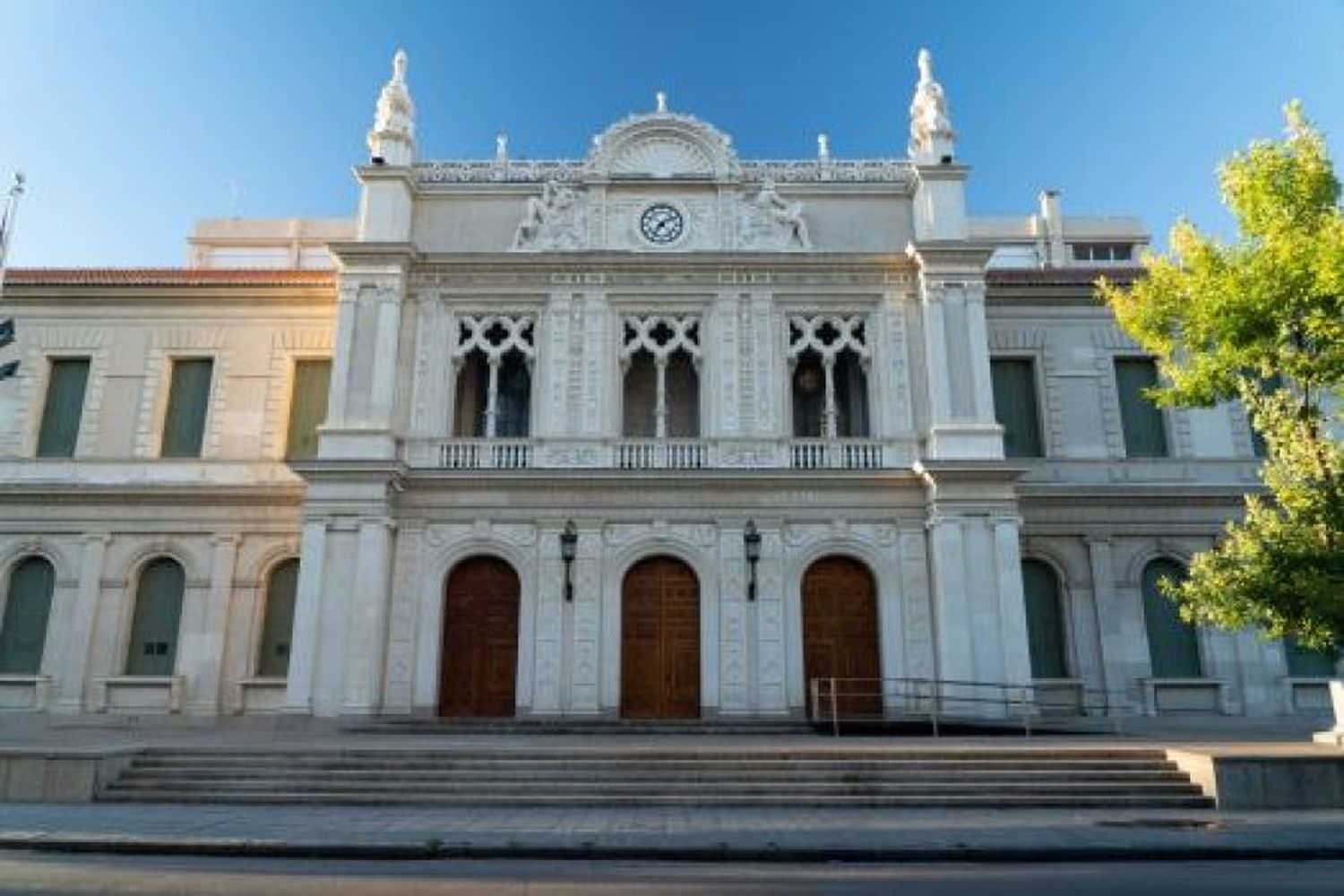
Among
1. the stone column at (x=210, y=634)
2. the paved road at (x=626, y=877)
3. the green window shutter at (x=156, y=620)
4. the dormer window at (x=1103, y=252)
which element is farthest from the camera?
the dormer window at (x=1103, y=252)

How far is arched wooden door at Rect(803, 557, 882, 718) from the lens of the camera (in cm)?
2109

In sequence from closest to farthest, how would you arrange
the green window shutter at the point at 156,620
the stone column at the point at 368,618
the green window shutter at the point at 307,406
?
the stone column at the point at 368,618 < the green window shutter at the point at 156,620 < the green window shutter at the point at 307,406

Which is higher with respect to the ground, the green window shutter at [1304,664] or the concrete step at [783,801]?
the green window shutter at [1304,664]

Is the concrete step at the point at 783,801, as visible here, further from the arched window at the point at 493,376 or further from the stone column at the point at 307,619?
the arched window at the point at 493,376

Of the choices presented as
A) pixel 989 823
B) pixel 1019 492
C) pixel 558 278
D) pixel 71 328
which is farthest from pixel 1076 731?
pixel 71 328

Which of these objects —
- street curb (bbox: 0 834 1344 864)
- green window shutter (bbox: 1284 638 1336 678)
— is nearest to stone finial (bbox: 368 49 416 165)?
street curb (bbox: 0 834 1344 864)

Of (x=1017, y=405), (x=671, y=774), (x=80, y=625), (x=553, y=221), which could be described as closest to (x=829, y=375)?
(x=1017, y=405)

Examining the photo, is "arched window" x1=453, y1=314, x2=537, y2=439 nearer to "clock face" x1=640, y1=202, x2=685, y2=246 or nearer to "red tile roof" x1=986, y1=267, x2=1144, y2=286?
"clock face" x1=640, y1=202, x2=685, y2=246

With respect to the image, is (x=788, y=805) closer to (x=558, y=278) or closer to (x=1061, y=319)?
(x=558, y=278)

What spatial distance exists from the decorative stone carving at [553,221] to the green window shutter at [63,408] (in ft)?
39.6

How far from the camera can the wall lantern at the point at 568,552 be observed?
69.6ft

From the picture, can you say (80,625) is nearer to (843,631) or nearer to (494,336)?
(494,336)

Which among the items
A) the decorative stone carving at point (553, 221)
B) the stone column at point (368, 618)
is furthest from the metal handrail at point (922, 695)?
the decorative stone carving at point (553, 221)

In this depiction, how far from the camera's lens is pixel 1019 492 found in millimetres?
23656
